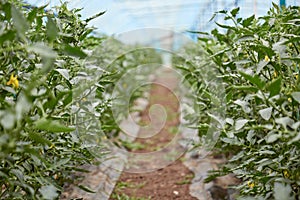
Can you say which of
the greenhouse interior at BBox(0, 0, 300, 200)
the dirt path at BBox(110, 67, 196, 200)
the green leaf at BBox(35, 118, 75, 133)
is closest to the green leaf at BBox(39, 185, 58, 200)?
the greenhouse interior at BBox(0, 0, 300, 200)

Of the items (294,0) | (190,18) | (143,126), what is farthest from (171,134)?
(190,18)

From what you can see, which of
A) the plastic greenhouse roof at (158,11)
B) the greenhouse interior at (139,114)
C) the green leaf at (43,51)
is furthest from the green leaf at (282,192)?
the plastic greenhouse roof at (158,11)

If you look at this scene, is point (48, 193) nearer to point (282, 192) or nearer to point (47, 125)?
point (47, 125)

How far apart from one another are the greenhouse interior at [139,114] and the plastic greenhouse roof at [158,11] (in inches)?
1.4

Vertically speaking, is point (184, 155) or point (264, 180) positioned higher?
point (184, 155)

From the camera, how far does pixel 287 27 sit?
2.05 m

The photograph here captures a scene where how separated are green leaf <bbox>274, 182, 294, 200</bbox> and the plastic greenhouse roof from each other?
1512 millimetres

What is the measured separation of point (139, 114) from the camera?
7043 millimetres

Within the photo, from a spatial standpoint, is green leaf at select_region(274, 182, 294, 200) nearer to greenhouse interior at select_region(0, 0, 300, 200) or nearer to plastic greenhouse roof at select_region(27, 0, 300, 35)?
greenhouse interior at select_region(0, 0, 300, 200)

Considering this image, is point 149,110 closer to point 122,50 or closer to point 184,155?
point 122,50

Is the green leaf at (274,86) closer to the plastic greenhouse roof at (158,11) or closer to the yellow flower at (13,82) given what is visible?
the yellow flower at (13,82)

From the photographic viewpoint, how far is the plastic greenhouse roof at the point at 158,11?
3812mm

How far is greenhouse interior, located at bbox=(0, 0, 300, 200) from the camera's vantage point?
1435mm

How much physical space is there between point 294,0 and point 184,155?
2482 millimetres
